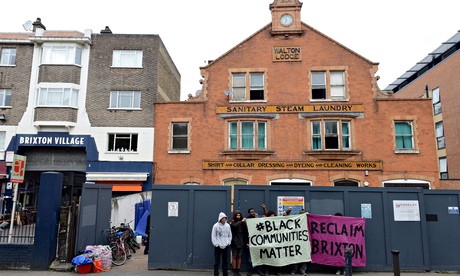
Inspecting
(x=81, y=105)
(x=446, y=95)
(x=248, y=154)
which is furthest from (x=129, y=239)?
(x=446, y=95)

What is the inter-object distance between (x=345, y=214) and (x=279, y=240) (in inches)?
98.1

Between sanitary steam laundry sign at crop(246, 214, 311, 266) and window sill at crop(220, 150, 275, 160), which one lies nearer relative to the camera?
sanitary steam laundry sign at crop(246, 214, 311, 266)

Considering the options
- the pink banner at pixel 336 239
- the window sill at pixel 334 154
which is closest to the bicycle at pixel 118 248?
the pink banner at pixel 336 239

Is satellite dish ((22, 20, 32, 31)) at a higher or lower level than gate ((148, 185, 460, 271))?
higher

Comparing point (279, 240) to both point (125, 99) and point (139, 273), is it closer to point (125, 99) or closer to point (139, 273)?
point (139, 273)

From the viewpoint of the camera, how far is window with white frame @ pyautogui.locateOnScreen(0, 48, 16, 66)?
917 inches

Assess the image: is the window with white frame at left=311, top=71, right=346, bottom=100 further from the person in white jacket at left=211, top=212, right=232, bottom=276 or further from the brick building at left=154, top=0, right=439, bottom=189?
the person in white jacket at left=211, top=212, right=232, bottom=276

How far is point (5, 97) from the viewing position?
22922mm

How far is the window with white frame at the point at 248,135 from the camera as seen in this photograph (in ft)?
68.5

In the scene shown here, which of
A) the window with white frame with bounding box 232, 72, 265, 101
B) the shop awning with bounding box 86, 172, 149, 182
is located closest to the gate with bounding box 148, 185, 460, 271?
the shop awning with bounding box 86, 172, 149, 182

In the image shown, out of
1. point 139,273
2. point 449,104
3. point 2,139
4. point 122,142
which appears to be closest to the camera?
point 139,273

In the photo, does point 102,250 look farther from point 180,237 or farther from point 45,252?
point 180,237

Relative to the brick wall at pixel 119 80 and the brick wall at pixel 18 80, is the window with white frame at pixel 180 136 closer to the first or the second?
the brick wall at pixel 119 80

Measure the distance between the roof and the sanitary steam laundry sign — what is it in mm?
30990
